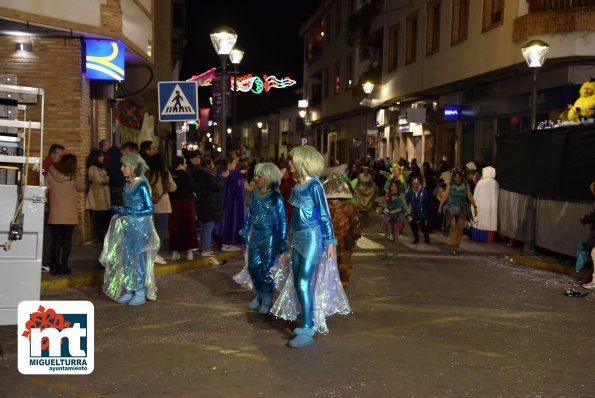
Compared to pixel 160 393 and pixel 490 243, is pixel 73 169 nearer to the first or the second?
pixel 160 393

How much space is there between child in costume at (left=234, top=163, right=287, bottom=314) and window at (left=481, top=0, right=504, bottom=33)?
14.8m

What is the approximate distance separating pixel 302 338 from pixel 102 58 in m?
8.46

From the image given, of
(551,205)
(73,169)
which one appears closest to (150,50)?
(73,169)

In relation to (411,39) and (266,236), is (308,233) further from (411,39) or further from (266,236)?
(411,39)

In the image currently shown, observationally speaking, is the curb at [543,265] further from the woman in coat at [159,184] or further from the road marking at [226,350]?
the road marking at [226,350]

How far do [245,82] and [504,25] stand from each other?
20087 millimetres

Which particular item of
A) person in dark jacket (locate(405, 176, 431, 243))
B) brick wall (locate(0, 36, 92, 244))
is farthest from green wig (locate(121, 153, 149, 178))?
person in dark jacket (locate(405, 176, 431, 243))

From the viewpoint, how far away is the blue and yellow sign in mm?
13086

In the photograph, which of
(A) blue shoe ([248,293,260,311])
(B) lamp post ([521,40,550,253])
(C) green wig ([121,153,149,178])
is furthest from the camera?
(B) lamp post ([521,40,550,253])

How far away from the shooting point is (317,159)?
679cm

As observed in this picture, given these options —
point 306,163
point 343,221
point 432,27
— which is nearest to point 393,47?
point 432,27

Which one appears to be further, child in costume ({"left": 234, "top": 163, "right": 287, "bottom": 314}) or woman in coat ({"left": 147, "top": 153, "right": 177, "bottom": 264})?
woman in coat ({"left": 147, "top": 153, "right": 177, "bottom": 264})

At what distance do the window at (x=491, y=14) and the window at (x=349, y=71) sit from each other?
18274 mm

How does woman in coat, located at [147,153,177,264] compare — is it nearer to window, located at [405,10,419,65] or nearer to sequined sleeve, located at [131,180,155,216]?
sequined sleeve, located at [131,180,155,216]
